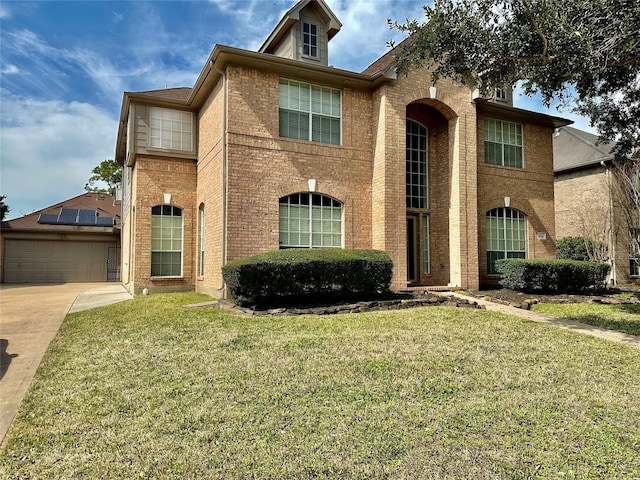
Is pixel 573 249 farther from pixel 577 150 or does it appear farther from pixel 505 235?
pixel 577 150

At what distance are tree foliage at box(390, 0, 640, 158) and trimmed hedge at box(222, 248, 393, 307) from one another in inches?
175

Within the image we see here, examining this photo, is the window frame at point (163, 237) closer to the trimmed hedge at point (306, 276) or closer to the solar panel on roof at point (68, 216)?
the trimmed hedge at point (306, 276)

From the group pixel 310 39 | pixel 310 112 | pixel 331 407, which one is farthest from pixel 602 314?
pixel 310 39

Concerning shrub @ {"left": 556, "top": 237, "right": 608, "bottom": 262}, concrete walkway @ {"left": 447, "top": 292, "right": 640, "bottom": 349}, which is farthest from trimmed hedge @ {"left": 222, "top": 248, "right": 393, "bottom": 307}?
shrub @ {"left": 556, "top": 237, "right": 608, "bottom": 262}

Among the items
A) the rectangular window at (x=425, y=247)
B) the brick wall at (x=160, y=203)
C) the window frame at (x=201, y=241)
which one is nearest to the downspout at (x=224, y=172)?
the window frame at (x=201, y=241)

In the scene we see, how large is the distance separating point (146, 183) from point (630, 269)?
68.4ft

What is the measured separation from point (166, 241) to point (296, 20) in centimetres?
833

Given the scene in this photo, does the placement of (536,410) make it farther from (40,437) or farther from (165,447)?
(40,437)

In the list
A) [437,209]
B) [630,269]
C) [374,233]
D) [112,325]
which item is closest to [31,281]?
[112,325]

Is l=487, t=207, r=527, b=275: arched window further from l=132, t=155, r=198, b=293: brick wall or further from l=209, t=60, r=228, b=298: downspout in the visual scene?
l=132, t=155, r=198, b=293: brick wall

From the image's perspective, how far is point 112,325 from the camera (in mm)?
8133

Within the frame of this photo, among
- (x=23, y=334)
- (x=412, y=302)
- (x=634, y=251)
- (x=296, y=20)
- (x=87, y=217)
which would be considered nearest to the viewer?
(x=23, y=334)

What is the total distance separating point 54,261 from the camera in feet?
74.4

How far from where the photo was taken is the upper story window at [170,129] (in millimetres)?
14156
